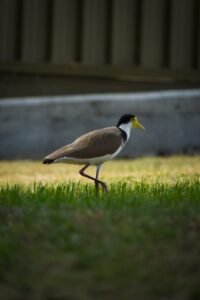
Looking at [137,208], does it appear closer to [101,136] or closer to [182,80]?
[101,136]

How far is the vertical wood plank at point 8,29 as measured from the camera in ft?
46.9

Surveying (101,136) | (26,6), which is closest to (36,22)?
(26,6)

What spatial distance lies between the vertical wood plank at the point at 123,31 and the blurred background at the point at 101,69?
0.6 inches

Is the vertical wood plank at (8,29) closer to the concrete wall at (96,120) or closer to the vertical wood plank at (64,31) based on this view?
the vertical wood plank at (64,31)

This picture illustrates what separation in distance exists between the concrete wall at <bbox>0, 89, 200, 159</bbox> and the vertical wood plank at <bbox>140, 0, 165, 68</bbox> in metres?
1.24

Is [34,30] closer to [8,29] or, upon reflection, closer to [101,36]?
[8,29]

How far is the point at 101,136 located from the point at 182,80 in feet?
18.7

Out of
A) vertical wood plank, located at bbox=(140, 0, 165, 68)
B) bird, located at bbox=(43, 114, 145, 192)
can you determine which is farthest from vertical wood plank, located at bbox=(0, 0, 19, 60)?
bird, located at bbox=(43, 114, 145, 192)

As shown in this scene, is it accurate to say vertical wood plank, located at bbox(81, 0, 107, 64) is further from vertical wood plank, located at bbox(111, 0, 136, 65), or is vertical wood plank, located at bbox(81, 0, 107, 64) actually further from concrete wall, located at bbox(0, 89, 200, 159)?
concrete wall, located at bbox(0, 89, 200, 159)

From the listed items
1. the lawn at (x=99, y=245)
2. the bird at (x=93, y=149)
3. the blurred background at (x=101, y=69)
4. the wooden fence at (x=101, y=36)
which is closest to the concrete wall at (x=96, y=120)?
the blurred background at (x=101, y=69)

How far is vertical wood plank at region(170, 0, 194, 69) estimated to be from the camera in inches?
578

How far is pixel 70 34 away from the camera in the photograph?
1446 cm

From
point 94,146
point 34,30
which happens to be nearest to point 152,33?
point 34,30

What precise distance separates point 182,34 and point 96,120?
226cm
